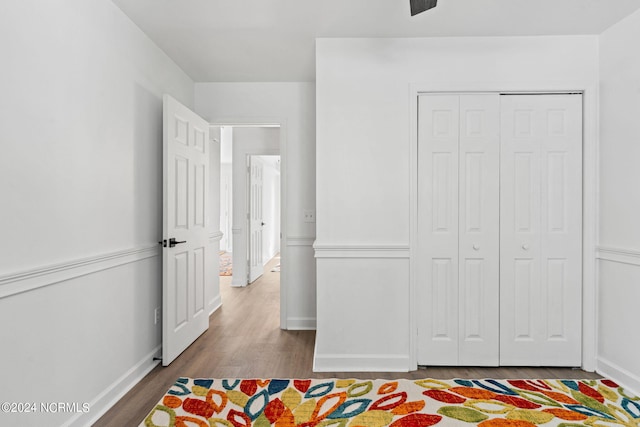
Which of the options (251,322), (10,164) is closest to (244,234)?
(251,322)

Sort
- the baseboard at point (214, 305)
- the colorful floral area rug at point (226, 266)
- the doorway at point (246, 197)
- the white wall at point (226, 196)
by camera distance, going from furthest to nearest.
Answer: the white wall at point (226, 196)
the colorful floral area rug at point (226, 266)
the doorway at point (246, 197)
the baseboard at point (214, 305)

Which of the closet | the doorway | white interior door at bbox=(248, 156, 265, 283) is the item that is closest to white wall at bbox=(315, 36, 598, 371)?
the closet

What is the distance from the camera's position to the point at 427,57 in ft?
9.06

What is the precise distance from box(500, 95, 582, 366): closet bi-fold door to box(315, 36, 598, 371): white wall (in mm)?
296

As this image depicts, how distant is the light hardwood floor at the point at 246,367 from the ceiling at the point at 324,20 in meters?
2.46

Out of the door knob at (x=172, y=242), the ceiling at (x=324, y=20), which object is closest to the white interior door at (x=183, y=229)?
the door knob at (x=172, y=242)

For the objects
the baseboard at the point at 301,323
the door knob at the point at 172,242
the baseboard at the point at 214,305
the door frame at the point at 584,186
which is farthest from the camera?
the baseboard at the point at 214,305

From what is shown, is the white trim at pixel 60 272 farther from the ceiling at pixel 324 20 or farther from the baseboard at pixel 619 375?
the baseboard at pixel 619 375

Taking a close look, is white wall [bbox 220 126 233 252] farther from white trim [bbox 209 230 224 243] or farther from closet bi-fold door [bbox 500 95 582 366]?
closet bi-fold door [bbox 500 95 582 366]

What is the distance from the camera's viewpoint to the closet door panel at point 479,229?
9.00 feet

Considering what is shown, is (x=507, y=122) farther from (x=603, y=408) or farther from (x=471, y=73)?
(x=603, y=408)

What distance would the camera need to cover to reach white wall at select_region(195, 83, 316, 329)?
12.3ft

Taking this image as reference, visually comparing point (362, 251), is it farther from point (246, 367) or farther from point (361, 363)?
point (246, 367)

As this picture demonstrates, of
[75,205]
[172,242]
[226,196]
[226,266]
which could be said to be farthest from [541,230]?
[226,196]
